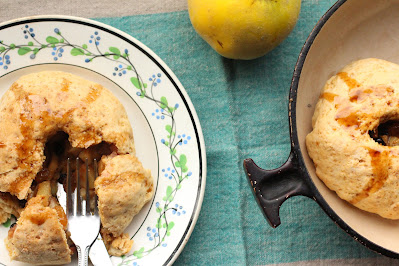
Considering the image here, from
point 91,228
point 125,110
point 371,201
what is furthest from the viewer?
point 125,110

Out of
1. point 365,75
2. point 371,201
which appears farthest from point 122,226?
point 365,75

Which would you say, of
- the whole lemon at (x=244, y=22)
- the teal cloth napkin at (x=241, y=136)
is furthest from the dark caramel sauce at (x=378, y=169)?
the whole lemon at (x=244, y=22)

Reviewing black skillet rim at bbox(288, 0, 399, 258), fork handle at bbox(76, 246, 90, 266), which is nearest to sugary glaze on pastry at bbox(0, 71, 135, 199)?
fork handle at bbox(76, 246, 90, 266)

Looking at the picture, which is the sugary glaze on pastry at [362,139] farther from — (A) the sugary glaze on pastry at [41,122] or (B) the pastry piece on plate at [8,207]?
(B) the pastry piece on plate at [8,207]

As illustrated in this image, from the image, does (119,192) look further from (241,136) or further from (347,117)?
(347,117)

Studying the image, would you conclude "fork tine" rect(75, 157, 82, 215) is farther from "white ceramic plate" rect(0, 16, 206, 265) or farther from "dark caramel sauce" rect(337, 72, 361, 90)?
"dark caramel sauce" rect(337, 72, 361, 90)

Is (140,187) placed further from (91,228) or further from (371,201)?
(371,201)

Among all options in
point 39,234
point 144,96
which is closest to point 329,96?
point 144,96
